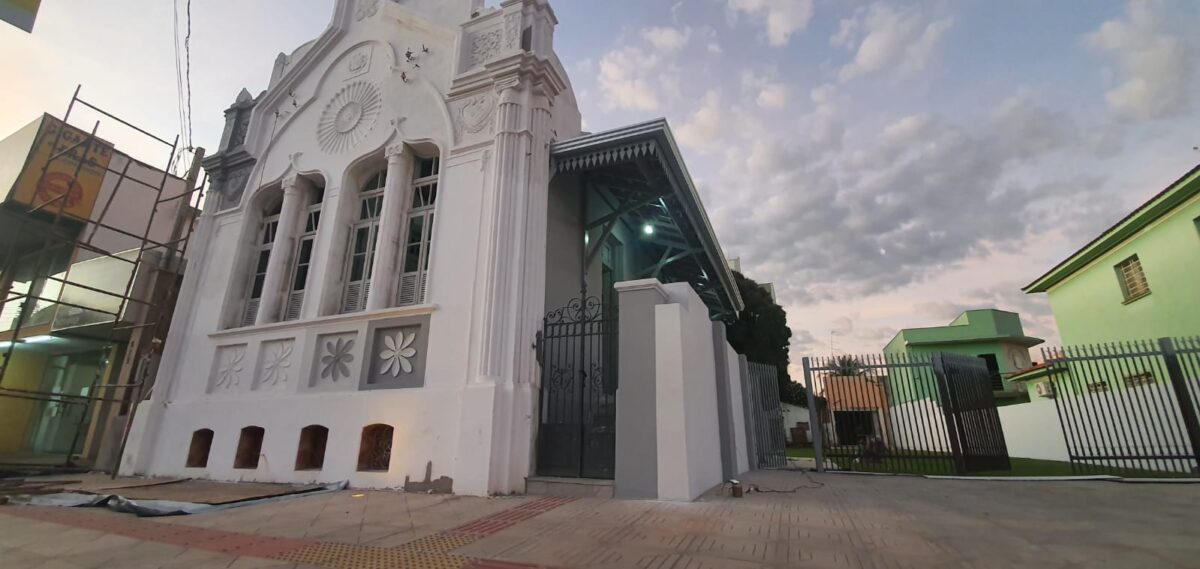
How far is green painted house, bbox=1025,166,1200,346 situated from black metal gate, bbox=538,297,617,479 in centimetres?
1118

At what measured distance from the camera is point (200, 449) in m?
7.70

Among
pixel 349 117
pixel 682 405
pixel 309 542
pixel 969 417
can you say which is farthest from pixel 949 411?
pixel 349 117

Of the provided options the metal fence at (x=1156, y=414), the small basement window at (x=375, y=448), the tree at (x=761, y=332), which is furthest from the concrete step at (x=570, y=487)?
the tree at (x=761, y=332)

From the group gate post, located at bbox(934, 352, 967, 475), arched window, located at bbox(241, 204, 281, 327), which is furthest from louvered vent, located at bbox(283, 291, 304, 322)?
gate post, located at bbox(934, 352, 967, 475)

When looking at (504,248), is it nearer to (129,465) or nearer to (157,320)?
(129,465)

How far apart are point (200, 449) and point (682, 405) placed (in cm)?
811

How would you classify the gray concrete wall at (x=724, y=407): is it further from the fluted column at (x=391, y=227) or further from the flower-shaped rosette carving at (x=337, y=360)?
the flower-shaped rosette carving at (x=337, y=360)

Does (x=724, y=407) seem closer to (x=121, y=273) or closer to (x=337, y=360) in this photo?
(x=337, y=360)

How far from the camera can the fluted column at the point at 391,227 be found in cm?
718

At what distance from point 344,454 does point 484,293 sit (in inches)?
115

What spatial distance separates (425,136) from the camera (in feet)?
25.2

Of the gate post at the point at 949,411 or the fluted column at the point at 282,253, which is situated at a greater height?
the fluted column at the point at 282,253

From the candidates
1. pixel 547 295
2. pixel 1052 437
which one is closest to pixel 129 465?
pixel 547 295

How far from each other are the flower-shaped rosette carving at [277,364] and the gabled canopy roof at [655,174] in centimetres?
518
